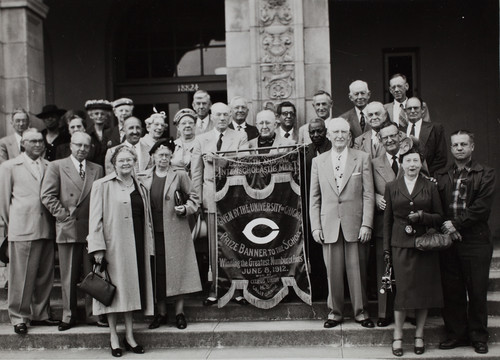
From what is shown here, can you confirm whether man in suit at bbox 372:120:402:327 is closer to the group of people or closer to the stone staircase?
the group of people

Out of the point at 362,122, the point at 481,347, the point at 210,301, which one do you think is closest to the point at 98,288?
the point at 210,301

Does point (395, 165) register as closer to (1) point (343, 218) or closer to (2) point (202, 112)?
(1) point (343, 218)

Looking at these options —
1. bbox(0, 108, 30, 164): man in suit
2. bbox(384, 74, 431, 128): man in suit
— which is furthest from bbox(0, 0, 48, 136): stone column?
bbox(384, 74, 431, 128): man in suit

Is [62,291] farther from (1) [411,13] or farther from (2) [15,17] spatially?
(1) [411,13]

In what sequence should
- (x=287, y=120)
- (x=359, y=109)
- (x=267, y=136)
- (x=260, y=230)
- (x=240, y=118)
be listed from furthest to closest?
1. (x=240, y=118)
2. (x=287, y=120)
3. (x=359, y=109)
4. (x=267, y=136)
5. (x=260, y=230)

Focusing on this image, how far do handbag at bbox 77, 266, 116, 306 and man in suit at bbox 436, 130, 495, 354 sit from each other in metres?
3.33

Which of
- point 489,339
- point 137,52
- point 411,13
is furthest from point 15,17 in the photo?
point 489,339

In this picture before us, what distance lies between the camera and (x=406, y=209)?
6695 millimetres

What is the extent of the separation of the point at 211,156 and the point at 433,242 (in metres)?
2.69

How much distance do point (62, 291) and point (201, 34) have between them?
670 centimetres

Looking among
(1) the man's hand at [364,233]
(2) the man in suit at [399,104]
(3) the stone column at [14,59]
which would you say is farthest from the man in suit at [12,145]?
(2) the man in suit at [399,104]

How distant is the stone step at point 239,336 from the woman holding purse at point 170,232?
0.20 m

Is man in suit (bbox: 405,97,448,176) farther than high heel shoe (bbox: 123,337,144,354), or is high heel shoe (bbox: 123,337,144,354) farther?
man in suit (bbox: 405,97,448,176)

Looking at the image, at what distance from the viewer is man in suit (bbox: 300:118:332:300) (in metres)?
7.64
